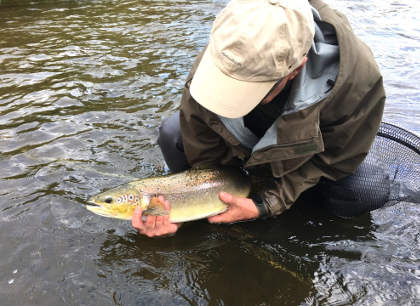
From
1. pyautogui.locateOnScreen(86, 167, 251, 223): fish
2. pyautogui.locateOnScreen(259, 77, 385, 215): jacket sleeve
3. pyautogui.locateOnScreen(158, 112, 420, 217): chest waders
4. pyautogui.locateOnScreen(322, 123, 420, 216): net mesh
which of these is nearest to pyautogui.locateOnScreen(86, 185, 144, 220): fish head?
pyautogui.locateOnScreen(86, 167, 251, 223): fish

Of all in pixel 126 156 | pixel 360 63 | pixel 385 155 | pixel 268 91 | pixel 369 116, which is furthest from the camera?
pixel 126 156

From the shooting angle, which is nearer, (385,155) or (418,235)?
(418,235)

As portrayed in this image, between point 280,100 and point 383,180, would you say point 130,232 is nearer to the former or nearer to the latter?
point 280,100

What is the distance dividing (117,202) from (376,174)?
1.94 metres

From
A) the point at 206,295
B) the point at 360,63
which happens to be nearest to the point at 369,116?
the point at 360,63

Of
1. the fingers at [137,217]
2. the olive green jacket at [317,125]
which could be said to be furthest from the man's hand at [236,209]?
the fingers at [137,217]

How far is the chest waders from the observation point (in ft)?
9.79

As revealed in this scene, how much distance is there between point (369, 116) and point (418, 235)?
1.18 meters

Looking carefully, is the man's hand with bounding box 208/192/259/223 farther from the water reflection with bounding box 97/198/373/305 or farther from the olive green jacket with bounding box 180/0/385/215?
the water reflection with bounding box 97/198/373/305

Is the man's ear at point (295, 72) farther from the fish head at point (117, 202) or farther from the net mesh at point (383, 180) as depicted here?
the fish head at point (117, 202)

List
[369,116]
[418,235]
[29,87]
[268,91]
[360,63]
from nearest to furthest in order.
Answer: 1. [268,91]
2. [360,63]
3. [369,116]
4. [418,235]
5. [29,87]

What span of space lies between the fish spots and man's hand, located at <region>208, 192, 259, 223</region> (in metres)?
0.58

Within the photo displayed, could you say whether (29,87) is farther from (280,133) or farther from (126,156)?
(280,133)

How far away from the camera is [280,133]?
236 cm
